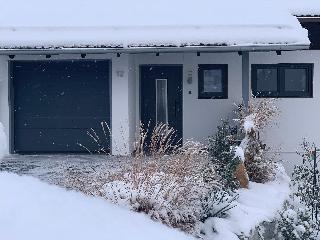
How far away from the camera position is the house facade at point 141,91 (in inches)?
554

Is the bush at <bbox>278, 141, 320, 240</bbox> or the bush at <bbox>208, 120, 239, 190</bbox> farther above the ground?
the bush at <bbox>208, 120, 239, 190</bbox>

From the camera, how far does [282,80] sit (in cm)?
1491

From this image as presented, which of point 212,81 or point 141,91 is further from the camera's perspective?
point 141,91

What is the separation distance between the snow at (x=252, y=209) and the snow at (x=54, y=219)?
2.01 metres

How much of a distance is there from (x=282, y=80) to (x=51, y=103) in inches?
229

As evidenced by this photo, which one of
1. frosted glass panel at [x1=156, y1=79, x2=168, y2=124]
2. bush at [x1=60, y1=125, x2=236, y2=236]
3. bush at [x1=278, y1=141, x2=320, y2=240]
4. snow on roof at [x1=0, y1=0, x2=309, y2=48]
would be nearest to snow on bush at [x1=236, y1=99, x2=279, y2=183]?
bush at [x1=278, y1=141, x2=320, y2=240]

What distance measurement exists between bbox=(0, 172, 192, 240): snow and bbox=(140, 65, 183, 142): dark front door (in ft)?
27.6

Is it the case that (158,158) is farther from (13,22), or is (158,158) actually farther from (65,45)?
(13,22)

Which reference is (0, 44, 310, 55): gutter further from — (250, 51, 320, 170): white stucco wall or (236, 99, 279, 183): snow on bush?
(250, 51, 320, 170): white stucco wall

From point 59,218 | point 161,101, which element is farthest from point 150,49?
point 59,218

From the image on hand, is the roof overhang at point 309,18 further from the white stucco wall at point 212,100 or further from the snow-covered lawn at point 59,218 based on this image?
the snow-covered lawn at point 59,218

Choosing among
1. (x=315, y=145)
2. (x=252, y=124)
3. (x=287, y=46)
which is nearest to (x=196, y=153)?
(x=252, y=124)

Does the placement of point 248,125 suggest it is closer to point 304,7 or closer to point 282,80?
point 282,80

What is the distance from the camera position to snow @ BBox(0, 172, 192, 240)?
5188 mm
